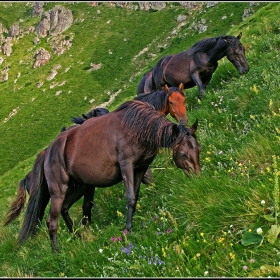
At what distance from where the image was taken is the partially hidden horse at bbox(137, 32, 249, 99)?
11328mm

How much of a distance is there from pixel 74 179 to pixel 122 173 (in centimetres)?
141

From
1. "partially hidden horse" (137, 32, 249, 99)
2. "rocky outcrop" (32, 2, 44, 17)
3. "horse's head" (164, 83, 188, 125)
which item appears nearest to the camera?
"horse's head" (164, 83, 188, 125)

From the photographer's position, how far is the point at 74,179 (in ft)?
21.5

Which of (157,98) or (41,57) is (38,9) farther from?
(157,98)

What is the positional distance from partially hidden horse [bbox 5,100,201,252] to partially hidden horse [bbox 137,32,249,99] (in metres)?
6.00

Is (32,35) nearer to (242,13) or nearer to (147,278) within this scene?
(242,13)

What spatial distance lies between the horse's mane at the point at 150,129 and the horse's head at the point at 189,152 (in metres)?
0.07

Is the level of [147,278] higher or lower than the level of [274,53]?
higher

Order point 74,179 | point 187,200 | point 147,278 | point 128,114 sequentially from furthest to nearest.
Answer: point 74,179, point 128,114, point 187,200, point 147,278

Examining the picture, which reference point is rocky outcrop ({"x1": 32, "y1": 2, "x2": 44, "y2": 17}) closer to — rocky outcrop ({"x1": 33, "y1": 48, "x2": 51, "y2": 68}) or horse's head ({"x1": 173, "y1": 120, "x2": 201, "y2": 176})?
rocky outcrop ({"x1": 33, "y1": 48, "x2": 51, "y2": 68})

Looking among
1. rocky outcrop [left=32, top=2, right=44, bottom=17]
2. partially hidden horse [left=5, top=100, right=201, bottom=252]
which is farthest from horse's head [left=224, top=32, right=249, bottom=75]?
rocky outcrop [left=32, top=2, right=44, bottom=17]

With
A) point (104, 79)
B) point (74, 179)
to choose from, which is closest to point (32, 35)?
point (104, 79)

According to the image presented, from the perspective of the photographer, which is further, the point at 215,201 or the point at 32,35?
the point at 32,35

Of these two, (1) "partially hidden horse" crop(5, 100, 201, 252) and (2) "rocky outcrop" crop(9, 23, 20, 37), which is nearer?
(1) "partially hidden horse" crop(5, 100, 201, 252)
